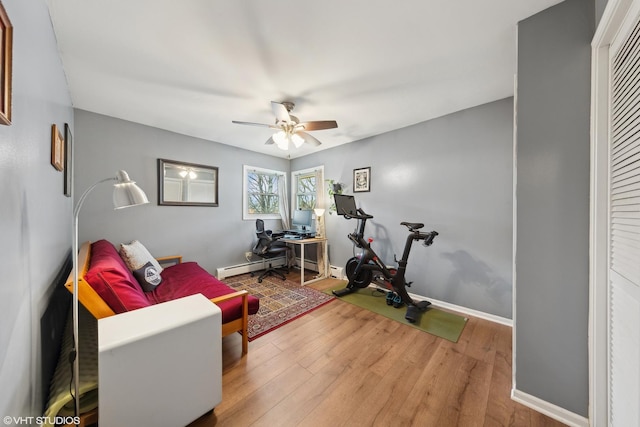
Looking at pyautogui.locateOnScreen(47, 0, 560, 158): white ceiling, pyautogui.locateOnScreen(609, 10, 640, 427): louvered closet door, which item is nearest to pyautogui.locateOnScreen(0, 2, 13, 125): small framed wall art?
pyautogui.locateOnScreen(47, 0, 560, 158): white ceiling

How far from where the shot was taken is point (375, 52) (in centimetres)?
172

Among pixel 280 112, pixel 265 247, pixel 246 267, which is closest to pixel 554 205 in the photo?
pixel 280 112

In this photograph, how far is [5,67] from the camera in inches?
26.9

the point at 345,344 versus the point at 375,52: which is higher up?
the point at 375,52

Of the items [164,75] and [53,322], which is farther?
[164,75]

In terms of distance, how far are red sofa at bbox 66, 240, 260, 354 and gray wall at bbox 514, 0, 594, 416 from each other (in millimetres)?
2128

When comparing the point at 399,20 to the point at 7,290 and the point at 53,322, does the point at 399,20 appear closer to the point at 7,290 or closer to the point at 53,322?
the point at 7,290

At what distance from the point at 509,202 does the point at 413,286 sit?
1.60 m

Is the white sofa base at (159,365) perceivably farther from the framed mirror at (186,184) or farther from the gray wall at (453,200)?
the gray wall at (453,200)

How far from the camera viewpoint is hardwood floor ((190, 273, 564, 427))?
1354 millimetres

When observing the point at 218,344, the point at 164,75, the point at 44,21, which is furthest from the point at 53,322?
the point at 164,75

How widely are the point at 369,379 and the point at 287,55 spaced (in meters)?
2.64

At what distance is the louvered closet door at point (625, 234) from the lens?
0.90m

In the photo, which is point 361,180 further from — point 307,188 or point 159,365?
point 159,365
